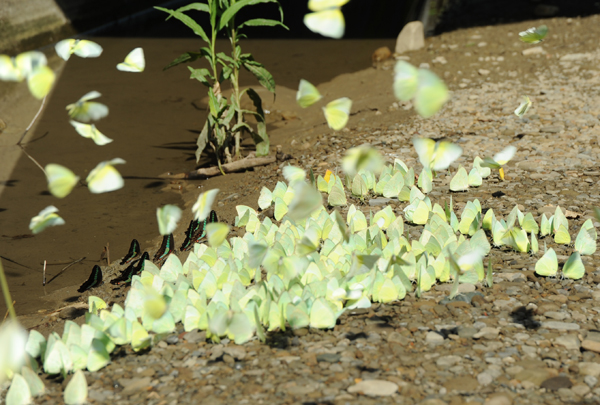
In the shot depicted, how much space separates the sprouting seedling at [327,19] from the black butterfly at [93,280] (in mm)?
1745

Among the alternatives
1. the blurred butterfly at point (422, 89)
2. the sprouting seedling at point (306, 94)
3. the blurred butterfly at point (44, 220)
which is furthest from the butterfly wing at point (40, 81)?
the blurred butterfly at point (422, 89)

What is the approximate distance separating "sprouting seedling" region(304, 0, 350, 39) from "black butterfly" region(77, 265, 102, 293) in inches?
68.7

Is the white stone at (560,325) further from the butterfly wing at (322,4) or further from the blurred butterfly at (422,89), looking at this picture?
the butterfly wing at (322,4)

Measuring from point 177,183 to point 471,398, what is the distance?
3.29 metres

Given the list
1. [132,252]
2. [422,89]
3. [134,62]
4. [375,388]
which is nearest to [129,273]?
[132,252]

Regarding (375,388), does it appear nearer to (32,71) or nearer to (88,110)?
(88,110)

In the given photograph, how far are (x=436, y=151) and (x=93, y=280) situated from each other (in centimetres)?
178

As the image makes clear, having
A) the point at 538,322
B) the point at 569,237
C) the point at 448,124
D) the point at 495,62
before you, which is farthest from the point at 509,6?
the point at 538,322

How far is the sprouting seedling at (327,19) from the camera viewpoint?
1.68 metres

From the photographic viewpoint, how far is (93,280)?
289 cm

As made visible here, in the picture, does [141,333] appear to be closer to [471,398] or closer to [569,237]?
[471,398]

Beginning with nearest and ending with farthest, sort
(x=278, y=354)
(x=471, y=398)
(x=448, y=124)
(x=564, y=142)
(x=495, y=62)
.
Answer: (x=471, y=398), (x=278, y=354), (x=564, y=142), (x=448, y=124), (x=495, y=62)

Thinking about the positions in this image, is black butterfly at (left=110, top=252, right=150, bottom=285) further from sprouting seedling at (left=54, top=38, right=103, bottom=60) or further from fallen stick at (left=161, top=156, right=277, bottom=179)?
fallen stick at (left=161, top=156, right=277, bottom=179)

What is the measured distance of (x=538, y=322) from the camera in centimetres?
209
